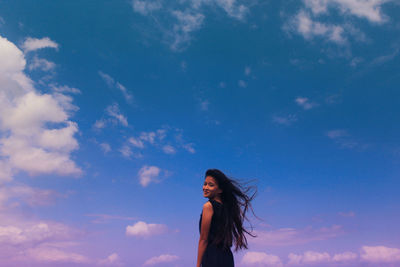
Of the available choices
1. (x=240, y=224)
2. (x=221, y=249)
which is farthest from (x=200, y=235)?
(x=240, y=224)

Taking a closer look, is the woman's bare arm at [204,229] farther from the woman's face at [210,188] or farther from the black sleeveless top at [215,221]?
the woman's face at [210,188]

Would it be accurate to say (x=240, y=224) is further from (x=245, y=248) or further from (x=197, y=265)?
(x=197, y=265)

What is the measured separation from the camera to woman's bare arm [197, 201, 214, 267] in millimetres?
7219

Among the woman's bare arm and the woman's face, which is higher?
the woman's face

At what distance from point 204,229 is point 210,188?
A: 3.26ft

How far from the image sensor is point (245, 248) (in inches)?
320

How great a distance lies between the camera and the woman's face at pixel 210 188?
7.93 meters

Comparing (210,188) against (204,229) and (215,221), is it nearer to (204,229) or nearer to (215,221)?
(215,221)

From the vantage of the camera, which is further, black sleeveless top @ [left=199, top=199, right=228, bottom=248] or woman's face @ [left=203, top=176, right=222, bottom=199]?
woman's face @ [left=203, top=176, right=222, bottom=199]

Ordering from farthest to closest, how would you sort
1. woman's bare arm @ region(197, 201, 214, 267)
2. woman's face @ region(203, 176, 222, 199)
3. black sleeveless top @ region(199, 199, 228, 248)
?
woman's face @ region(203, 176, 222, 199) → black sleeveless top @ region(199, 199, 228, 248) → woman's bare arm @ region(197, 201, 214, 267)

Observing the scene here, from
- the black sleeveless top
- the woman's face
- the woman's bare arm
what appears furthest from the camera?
the woman's face

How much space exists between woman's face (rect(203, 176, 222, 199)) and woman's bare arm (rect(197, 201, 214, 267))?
0.46m

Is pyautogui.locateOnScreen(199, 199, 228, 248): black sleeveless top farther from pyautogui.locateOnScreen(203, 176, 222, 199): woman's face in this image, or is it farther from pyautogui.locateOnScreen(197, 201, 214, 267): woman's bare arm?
pyautogui.locateOnScreen(203, 176, 222, 199): woman's face

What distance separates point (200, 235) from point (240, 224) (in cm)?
115
